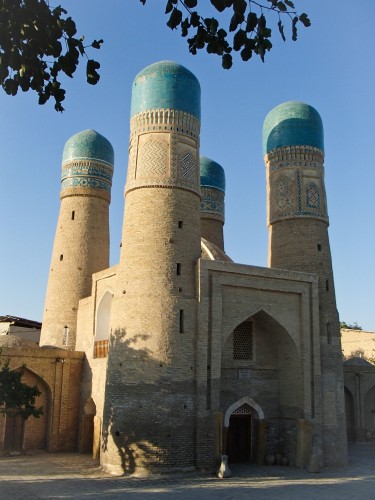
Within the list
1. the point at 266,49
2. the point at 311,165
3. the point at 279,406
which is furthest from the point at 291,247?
the point at 266,49

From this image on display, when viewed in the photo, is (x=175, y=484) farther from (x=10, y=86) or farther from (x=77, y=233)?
(x=77, y=233)

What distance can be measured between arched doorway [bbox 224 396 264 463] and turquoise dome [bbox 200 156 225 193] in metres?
10.8

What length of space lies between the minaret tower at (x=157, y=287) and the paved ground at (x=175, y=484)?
2.97 ft

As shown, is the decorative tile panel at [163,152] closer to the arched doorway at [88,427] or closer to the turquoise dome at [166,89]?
the turquoise dome at [166,89]

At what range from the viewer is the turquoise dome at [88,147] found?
21938 mm

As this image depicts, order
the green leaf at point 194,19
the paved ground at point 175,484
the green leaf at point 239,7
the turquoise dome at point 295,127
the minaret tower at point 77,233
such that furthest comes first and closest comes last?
the minaret tower at point 77,233, the turquoise dome at point 295,127, the paved ground at point 175,484, the green leaf at point 194,19, the green leaf at point 239,7

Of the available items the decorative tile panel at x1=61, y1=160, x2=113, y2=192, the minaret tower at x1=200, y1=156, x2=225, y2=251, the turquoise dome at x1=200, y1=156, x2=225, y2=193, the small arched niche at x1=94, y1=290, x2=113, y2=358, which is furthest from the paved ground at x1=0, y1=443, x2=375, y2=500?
the turquoise dome at x1=200, y1=156, x2=225, y2=193

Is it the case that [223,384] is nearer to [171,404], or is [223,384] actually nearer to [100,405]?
[171,404]

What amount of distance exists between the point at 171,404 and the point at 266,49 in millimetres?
10955

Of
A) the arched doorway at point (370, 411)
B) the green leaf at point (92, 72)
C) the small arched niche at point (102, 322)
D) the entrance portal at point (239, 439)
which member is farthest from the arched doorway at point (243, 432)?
the green leaf at point (92, 72)

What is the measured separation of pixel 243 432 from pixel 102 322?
5744 mm

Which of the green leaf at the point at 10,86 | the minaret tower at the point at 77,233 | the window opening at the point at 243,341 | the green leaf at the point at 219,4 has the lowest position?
the window opening at the point at 243,341

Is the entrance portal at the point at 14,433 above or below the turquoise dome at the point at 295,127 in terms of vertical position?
below

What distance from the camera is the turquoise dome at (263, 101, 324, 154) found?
63.1ft
